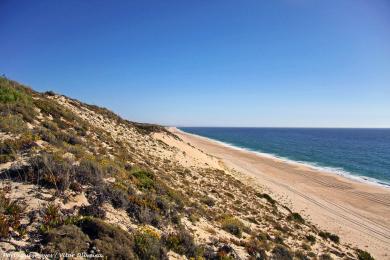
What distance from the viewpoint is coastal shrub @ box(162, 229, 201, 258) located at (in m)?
7.43

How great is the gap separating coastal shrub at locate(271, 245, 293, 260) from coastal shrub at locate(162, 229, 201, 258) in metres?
4.08

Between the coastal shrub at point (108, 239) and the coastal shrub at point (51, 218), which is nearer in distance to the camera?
the coastal shrub at point (108, 239)

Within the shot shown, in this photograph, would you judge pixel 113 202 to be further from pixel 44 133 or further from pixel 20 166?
pixel 44 133

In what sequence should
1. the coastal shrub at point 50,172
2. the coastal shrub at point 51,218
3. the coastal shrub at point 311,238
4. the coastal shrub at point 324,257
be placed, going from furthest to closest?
the coastal shrub at point 311,238 < the coastal shrub at point 324,257 < the coastal shrub at point 50,172 < the coastal shrub at point 51,218

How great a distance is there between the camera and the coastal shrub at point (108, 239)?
5.75m

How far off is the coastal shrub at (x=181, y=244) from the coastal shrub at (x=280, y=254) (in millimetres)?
4083

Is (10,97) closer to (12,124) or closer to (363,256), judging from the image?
(12,124)

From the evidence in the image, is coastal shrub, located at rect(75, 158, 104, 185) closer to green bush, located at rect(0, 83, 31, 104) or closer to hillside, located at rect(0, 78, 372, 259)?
hillside, located at rect(0, 78, 372, 259)

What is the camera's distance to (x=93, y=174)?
9.35 metres

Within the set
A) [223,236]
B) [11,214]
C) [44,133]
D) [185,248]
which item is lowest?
[223,236]

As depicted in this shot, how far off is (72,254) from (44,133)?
837cm

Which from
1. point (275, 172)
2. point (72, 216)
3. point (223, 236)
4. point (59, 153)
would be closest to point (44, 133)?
point (59, 153)

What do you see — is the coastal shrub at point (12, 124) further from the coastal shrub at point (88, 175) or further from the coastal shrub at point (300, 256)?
the coastal shrub at point (300, 256)

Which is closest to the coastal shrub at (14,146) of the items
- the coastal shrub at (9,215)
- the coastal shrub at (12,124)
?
the coastal shrub at (12,124)
